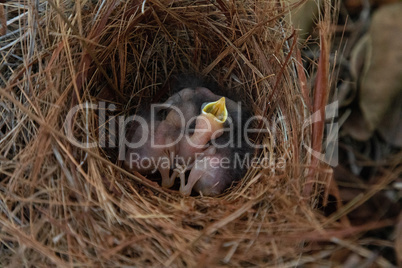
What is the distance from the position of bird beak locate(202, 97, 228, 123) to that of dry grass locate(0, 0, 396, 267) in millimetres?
161

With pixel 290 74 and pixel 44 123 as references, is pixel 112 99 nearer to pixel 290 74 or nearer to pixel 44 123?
pixel 44 123

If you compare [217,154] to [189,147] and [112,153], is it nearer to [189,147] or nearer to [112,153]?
[189,147]

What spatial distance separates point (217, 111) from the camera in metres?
1.42

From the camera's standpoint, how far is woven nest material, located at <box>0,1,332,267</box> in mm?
980

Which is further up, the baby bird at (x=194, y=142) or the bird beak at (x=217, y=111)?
the bird beak at (x=217, y=111)

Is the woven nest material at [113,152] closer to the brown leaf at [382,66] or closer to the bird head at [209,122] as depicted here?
the bird head at [209,122]

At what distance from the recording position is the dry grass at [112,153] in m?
0.98

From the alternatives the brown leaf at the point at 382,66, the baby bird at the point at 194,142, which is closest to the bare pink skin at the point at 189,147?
the baby bird at the point at 194,142

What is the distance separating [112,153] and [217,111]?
0.44 meters

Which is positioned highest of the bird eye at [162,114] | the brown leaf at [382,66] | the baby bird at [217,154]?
the brown leaf at [382,66]

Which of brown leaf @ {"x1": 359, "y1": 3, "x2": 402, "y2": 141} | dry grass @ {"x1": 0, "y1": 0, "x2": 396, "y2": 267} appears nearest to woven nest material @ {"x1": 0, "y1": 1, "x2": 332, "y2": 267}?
dry grass @ {"x1": 0, "y1": 0, "x2": 396, "y2": 267}

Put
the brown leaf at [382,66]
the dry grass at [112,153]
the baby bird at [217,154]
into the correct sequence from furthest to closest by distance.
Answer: the brown leaf at [382,66] < the baby bird at [217,154] < the dry grass at [112,153]

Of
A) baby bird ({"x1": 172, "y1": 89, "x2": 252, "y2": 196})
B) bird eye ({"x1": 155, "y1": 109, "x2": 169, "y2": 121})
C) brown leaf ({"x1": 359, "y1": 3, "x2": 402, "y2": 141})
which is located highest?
brown leaf ({"x1": 359, "y1": 3, "x2": 402, "y2": 141})

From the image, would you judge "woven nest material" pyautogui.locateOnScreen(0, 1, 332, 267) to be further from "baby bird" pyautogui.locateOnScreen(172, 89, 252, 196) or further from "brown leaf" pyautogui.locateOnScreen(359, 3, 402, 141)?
"brown leaf" pyautogui.locateOnScreen(359, 3, 402, 141)
